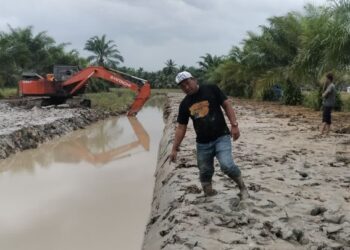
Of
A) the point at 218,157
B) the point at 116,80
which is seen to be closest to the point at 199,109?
the point at 218,157

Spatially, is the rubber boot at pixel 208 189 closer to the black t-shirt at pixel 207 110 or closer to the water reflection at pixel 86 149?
the black t-shirt at pixel 207 110

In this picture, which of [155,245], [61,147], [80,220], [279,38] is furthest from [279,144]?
[279,38]

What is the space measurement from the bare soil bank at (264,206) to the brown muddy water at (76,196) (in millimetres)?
783

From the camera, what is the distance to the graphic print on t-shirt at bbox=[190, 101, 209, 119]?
568 centimetres

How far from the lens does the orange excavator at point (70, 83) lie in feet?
76.6

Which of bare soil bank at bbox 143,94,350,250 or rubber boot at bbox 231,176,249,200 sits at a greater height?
rubber boot at bbox 231,176,249,200

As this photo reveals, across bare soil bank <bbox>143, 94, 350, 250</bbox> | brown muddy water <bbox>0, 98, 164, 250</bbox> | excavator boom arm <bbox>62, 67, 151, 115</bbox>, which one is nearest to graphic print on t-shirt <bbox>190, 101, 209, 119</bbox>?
bare soil bank <bbox>143, 94, 350, 250</bbox>

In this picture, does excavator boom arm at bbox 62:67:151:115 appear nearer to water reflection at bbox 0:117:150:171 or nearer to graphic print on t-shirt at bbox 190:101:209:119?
water reflection at bbox 0:117:150:171

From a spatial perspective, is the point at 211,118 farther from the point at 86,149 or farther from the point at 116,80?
the point at 116,80

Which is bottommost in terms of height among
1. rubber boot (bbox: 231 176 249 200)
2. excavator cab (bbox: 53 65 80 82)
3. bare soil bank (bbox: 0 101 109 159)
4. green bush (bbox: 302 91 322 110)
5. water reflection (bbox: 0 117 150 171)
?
water reflection (bbox: 0 117 150 171)

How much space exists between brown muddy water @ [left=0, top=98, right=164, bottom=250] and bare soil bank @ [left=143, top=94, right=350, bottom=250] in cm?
78

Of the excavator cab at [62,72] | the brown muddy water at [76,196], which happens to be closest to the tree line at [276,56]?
the brown muddy water at [76,196]

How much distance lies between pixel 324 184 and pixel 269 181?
775 mm

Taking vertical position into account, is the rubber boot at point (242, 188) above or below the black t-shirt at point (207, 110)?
below
